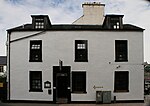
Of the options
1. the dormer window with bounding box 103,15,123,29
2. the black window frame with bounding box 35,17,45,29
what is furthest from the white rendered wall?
the black window frame with bounding box 35,17,45,29

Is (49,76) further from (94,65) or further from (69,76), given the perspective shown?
(94,65)

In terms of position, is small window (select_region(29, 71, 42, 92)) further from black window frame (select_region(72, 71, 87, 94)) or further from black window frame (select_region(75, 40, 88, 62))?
black window frame (select_region(75, 40, 88, 62))

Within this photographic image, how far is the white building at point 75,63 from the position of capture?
687 inches

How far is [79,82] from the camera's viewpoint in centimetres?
1756

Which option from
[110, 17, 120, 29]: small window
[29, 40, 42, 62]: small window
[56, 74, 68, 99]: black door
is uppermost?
[110, 17, 120, 29]: small window

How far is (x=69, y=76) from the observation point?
1750 cm

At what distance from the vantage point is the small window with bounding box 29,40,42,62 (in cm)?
1778

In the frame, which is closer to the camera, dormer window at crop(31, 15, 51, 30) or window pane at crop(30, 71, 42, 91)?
window pane at crop(30, 71, 42, 91)

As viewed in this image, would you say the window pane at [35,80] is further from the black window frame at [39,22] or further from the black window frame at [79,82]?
the black window frame at [39,22]

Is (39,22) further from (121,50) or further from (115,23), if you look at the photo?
(121,50)

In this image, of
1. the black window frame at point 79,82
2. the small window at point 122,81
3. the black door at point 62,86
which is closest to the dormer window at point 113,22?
the small window at point 122,81

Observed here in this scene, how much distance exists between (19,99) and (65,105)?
390cm

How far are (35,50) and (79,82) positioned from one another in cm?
415

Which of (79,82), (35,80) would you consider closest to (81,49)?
(79,82)
